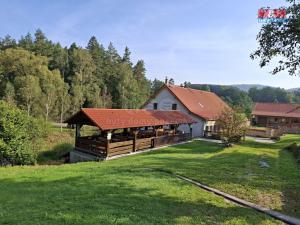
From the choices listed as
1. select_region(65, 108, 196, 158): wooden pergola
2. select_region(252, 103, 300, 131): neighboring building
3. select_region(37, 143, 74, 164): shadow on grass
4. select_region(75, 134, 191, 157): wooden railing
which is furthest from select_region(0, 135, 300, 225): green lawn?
select_region(252, 103, 300, 131): neighboring building

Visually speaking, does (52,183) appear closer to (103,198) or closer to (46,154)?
(103,198)

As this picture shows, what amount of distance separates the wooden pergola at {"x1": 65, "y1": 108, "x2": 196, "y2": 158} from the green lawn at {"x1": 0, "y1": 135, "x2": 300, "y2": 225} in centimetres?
586

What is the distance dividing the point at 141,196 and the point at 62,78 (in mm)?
58277

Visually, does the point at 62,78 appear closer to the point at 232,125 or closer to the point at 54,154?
the point at 54,154

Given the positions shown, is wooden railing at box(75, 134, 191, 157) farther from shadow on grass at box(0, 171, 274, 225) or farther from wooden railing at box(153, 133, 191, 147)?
shadow on grass at box(0, 171, 274, 225)

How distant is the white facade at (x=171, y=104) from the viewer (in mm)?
33906

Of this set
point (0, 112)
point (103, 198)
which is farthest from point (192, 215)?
point (0, 112)

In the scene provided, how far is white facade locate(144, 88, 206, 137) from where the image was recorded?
33.9m

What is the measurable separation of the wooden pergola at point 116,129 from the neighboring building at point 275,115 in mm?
36355

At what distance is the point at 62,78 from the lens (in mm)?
62969

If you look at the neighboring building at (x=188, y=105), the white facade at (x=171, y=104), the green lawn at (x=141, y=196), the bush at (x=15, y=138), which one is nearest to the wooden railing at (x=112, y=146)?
the bush at (x=15, y=138)

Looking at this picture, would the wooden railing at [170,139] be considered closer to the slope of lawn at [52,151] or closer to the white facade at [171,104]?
the white facade at [171,104]

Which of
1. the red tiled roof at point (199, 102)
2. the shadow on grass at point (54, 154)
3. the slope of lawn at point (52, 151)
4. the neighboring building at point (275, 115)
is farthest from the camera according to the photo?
the neighboring building at point (275, 115)

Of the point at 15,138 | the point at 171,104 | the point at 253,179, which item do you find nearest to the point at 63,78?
the point at 171,104
